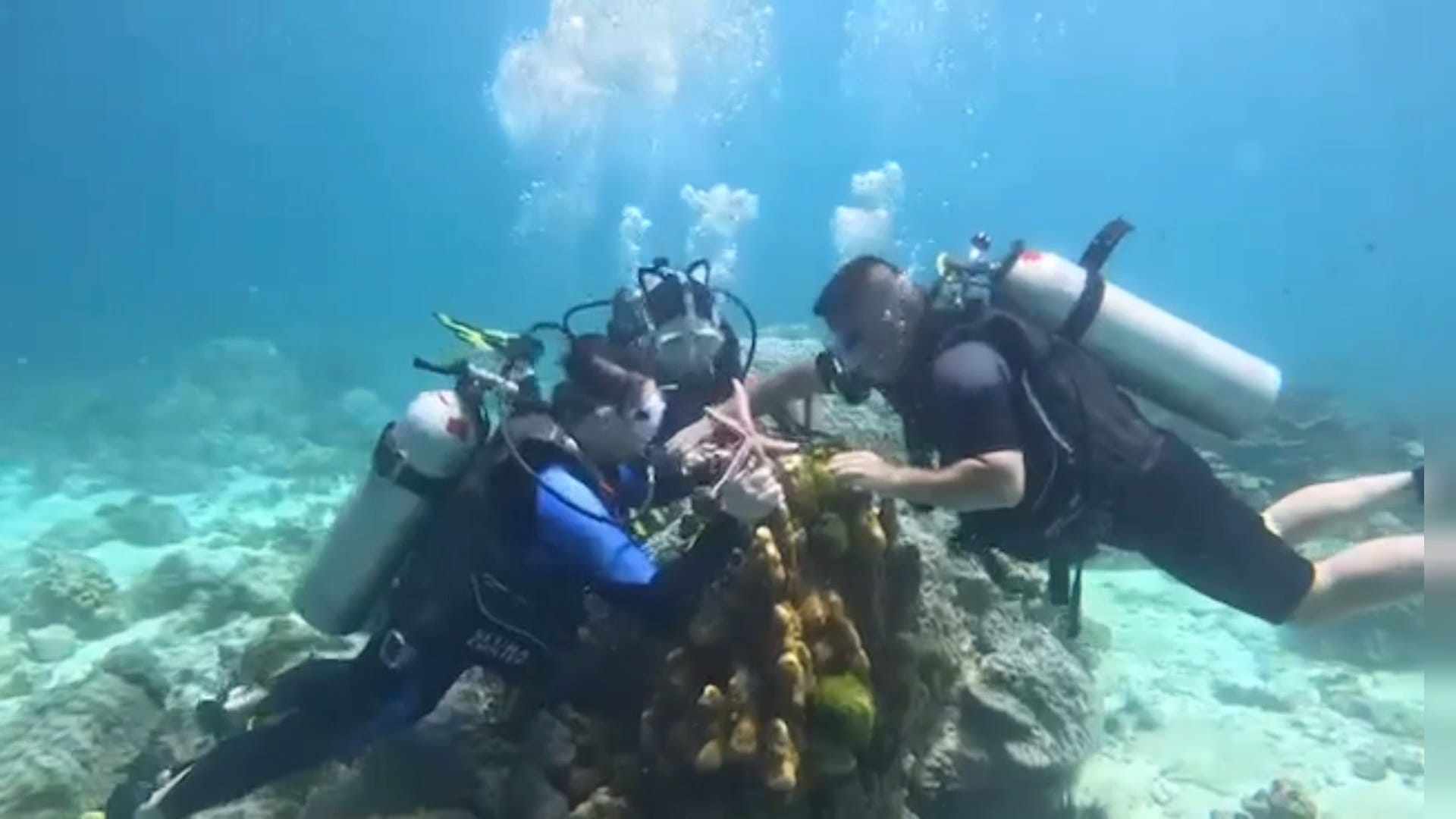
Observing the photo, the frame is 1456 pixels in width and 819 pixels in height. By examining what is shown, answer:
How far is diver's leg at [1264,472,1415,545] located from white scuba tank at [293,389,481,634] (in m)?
4.80

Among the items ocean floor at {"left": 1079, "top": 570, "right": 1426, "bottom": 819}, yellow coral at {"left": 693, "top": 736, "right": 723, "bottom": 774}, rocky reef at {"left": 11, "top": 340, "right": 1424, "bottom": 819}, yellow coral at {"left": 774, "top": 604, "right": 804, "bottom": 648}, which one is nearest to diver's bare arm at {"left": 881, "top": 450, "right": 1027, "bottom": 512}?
rocky reef at {"left": 11, "top": 340, "right": 1424, "bottom": 819}

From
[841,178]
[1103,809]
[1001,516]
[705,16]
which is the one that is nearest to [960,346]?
[1001,516]

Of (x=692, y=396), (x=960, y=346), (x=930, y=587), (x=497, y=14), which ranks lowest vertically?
→ (x=930, y=587)

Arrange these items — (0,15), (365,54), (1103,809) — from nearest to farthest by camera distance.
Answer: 1. (1103,809)
2. (0,15)
3. (365,54)

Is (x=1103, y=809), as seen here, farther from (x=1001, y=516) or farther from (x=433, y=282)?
(x=433, y=282)

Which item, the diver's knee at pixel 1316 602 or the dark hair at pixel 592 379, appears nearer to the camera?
the dark hair at pixel 592 379

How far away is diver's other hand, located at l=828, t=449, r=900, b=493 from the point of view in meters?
4.45

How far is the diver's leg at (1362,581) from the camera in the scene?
607 cm

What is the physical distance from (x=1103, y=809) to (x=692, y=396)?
3.62 meters

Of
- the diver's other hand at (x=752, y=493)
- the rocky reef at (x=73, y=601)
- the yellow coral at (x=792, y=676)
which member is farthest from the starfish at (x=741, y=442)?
the rocky reef at (x=73, y=601)

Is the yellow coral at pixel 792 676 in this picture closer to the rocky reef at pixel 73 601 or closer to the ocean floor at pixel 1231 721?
the ocean floor at pixel 1231 721

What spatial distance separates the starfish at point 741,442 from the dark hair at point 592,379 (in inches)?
17.4

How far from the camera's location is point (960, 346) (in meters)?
4.93

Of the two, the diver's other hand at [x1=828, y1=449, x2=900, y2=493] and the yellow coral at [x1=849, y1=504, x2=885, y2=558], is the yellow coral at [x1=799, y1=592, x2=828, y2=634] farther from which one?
the diver's other hand at [x1=828, y1=449, x2=900, y2=493]
